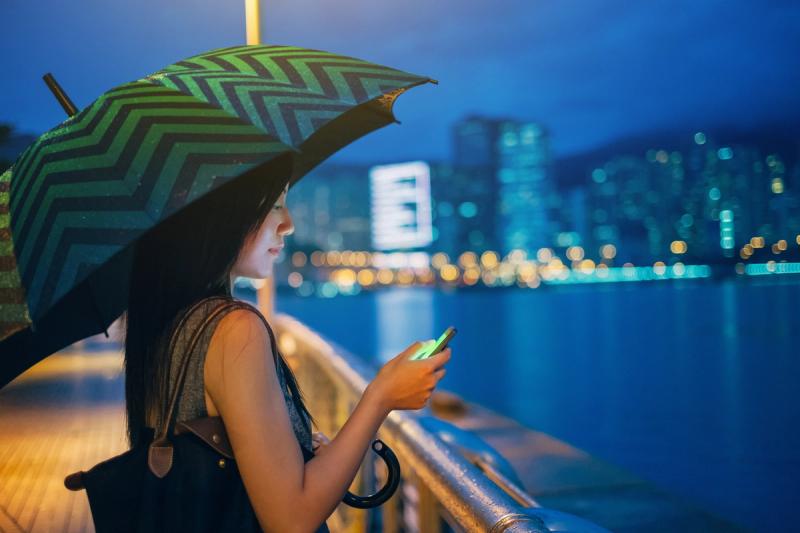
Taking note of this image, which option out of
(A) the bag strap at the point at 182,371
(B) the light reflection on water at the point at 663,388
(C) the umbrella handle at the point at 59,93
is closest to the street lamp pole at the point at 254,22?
(C) the umbrella handle at the point at 59,93

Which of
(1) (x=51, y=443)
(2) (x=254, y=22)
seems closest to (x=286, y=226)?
(1) (x=51, y=443)

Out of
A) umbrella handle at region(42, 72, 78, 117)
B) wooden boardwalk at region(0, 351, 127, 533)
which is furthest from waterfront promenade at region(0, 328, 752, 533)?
umbrella handle at region(42, 72, 78, 117)

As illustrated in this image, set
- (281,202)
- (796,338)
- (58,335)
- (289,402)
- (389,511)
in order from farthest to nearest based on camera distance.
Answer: (796,338) → (389,511) → (58,335) → (281,202) → (289,402)

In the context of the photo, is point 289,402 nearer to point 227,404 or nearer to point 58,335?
point 227,404

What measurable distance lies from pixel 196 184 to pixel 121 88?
42cm

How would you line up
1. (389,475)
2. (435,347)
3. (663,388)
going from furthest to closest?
(663,388) → (389,475) → (435,347)

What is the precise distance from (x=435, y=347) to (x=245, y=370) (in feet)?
1.14

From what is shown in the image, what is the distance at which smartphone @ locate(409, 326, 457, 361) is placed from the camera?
4.75ft

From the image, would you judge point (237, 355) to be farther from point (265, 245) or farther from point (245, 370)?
point (265, 245)

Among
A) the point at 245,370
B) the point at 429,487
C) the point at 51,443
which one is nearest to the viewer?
the point at 245,370

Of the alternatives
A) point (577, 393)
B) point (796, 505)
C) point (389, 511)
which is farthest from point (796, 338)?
point (389, 511)

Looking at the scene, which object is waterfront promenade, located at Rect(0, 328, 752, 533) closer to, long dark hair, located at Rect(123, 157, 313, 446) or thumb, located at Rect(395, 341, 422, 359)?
long dark hair, located at Rect(123, 157, 313, 446)

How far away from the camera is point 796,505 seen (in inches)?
675

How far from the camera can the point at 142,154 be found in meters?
1.51
